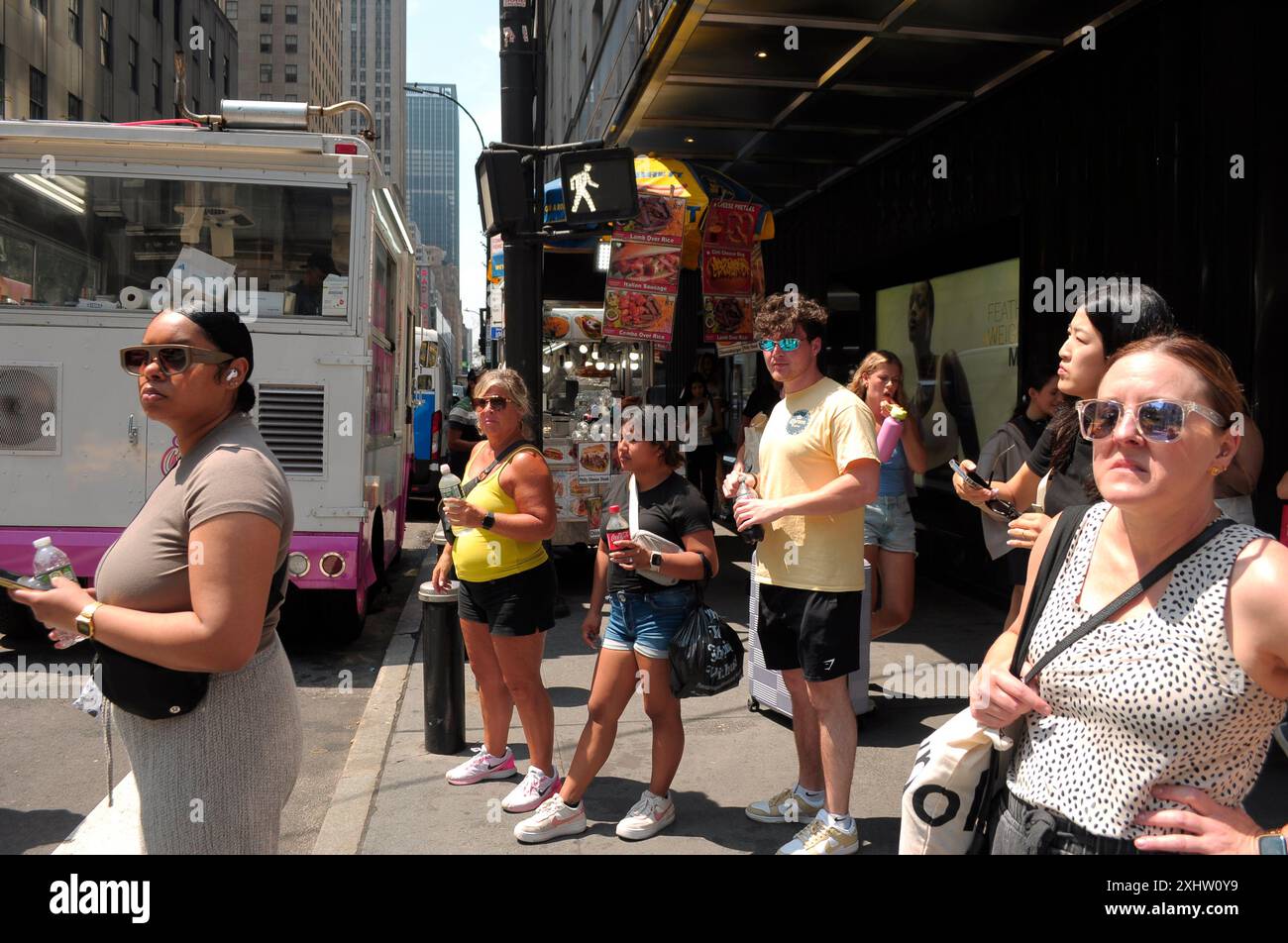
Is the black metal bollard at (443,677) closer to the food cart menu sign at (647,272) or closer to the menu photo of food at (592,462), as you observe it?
the food cart menu sign at (647,272)

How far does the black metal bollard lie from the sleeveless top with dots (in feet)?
12.7

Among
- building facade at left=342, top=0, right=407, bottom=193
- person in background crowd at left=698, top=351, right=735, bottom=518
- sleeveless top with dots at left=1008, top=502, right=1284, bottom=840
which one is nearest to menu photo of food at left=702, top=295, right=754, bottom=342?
person in background crowd at left=698, top=351, right=735, bottom=518

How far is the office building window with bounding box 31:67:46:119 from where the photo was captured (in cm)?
3238

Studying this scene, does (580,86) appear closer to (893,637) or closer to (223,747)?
(893,637)

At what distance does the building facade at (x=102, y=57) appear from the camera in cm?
3102

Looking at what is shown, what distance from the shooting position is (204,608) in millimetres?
2135

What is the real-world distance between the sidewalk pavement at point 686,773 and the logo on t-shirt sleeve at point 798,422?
0.53m

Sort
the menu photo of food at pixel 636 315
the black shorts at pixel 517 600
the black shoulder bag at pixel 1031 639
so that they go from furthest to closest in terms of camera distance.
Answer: the menu photo of food at pixel 636 315
the black shorts at pixel 517 600
the black shoulder bag at pixel 1031 639

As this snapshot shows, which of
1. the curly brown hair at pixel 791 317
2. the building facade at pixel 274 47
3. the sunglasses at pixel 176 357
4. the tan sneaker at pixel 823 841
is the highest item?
the building facade at pixel 274 47

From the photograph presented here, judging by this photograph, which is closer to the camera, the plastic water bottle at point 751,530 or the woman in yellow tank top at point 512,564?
the plastic water bottle at point 751,530

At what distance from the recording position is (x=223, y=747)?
7.49 feet

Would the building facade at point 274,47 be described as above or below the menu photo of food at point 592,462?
above

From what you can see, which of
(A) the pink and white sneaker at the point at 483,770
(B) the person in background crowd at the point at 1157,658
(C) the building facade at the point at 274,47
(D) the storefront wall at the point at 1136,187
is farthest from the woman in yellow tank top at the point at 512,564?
(C) the building facade at the point at 274,47
